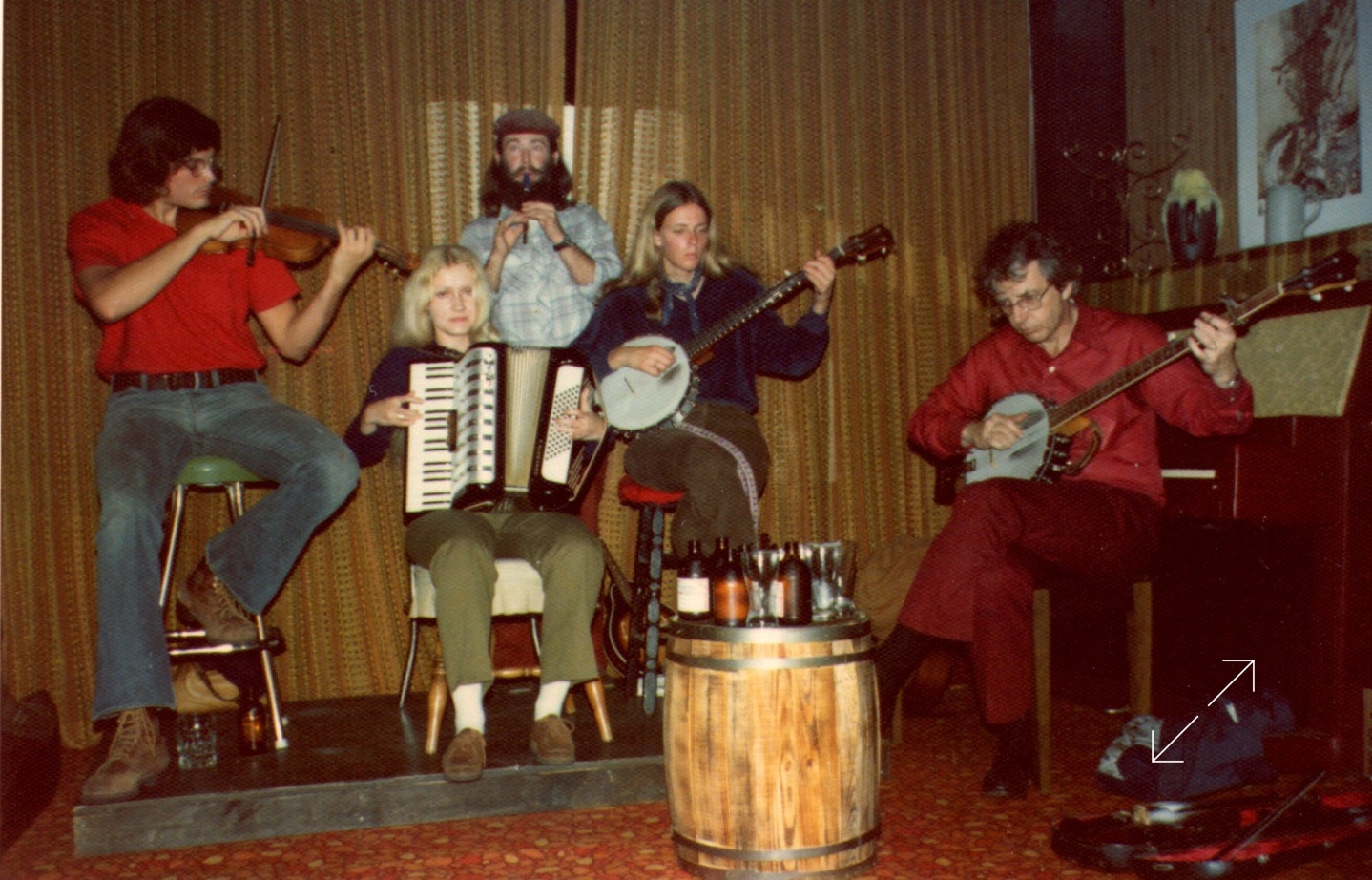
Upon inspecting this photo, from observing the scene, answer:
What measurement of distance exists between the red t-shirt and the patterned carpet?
3.80 ft

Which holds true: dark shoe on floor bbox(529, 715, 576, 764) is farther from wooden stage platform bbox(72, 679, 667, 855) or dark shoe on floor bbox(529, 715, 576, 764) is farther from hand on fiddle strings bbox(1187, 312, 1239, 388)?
hand on fiddle strings bbox(1187, 312, 1239, 388)

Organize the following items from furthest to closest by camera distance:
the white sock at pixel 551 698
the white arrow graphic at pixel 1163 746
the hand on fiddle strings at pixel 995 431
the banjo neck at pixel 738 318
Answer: the banjo neck at pixel 738 318 < the hand on fiddle strings at pixel 995 431 < the white sock at pixel 551 698 < the white arrow graphic at pixel 1163 746

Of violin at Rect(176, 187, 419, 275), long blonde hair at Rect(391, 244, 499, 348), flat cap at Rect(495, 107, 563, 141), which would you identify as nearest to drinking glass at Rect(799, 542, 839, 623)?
long blonde hair at Rect(391, 244, 499, 348)

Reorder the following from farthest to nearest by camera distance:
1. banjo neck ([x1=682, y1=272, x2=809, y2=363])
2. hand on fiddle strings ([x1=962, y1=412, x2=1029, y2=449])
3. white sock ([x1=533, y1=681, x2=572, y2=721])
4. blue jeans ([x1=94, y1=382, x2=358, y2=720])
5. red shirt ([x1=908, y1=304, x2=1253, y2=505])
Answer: banjo neck ([x1=682, y1=272, x2=809, y2=363]), hand on fiddle strings ([x1=962, y1=412, x2=1029, y2=449]), red shirt ([x1=908, y1=304, x2=1253, y2=505]), white sock ([x1=533, y1=681, x2=572, y2=721]), blue jeans ([x1=94, y1=382, x2=358, y2=720])

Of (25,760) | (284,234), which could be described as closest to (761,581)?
(284,234)

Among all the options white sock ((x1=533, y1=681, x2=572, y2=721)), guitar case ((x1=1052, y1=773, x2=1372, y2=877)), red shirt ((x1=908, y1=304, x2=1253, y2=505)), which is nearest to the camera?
guitar case ((x1=1052, y1=773, x2=1372, y2=877))

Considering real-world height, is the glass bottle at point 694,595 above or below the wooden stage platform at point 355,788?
above

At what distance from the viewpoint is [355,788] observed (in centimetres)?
245

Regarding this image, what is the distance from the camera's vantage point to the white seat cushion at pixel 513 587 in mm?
2758

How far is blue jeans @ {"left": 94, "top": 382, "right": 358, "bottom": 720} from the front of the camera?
242cm

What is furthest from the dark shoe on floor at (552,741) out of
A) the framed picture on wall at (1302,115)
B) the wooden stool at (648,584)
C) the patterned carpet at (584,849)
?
the framed picture on wall at (1302,115)

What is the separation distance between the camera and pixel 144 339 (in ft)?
9.16

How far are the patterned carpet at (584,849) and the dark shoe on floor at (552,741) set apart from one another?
0.14 meters

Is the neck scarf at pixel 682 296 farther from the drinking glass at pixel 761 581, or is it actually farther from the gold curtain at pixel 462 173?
the drinking glass at pixel 761 581
